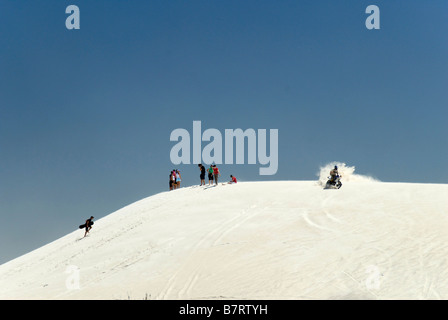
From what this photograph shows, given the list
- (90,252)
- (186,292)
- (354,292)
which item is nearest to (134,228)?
(90,252)

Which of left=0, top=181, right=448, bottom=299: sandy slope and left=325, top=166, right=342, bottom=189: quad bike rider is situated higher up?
left=325, top=166, right=342, bottom=189: quad bike rider

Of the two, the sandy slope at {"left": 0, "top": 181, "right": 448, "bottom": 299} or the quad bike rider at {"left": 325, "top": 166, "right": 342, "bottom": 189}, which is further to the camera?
the quad bike rider at {"left": 325, "top": 166, "right": 342, "bottom": 189}

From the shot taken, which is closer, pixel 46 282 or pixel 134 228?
pixel 46 282

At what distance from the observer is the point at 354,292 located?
948cm

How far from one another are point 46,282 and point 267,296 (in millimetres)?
8407

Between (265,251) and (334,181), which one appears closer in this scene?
(265,251)

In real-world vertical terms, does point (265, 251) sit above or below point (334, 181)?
below

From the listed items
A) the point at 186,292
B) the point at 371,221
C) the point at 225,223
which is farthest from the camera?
the point at 225,223

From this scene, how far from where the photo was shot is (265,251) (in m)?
12.7

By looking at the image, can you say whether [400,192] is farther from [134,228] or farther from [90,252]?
[90,252]

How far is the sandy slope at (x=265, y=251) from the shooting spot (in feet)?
33.7

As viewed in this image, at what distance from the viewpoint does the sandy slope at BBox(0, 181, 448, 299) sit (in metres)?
10.3

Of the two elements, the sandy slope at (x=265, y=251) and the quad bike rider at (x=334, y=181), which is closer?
the sandy slope at (x=265, y=251)

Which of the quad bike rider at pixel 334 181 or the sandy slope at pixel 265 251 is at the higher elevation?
the quad bike rider at pixel 334 181
